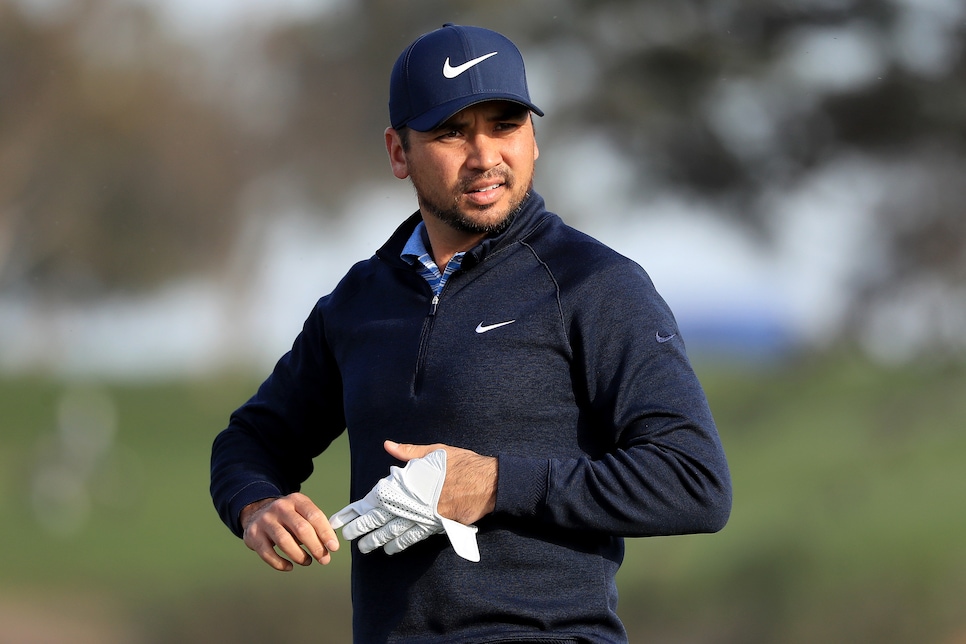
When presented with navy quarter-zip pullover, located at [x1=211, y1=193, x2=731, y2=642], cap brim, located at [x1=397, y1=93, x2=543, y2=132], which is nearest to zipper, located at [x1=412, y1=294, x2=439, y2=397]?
navy quarter-zip pullover, located at [x1=211, y1=193, x2=731, y2=642]

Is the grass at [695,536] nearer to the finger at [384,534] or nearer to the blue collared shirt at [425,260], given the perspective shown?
the blue collared shirt at [425,260]

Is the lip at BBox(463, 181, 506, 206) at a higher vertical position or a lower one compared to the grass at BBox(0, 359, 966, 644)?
higher

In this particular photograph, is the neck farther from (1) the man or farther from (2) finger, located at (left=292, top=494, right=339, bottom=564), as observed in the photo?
(2) finger, located at (left=292, top=494, right=339, bottom=564)

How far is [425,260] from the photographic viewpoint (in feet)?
5.57

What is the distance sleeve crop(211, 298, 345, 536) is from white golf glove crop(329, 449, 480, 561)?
0.38 metres

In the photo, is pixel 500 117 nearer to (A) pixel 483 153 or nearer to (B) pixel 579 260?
(A) pixel 483 153

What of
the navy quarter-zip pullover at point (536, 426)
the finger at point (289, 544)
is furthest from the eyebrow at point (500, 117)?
the finger at point (289, 544)

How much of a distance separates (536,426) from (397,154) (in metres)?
0.53

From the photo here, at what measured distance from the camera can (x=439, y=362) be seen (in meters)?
1.55

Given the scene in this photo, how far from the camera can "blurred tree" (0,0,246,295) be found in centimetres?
434

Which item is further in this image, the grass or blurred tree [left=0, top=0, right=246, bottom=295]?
blurred tree [left=0, top=0, right=246, bottom=295]

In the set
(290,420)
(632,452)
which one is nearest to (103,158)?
(290,420)

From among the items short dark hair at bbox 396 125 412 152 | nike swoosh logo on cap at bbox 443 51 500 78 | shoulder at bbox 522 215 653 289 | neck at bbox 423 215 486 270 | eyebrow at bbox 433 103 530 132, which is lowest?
shoulder at bbox 522 215 653 289

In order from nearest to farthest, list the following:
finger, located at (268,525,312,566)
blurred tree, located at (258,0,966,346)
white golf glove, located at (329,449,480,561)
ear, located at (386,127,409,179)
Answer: white golf glove, located at (329,449,480,561) < finger, located at (268,525,312,566) < ear, located at (386,127,409,179) < blurred tree, located at (258,0,966,346)
